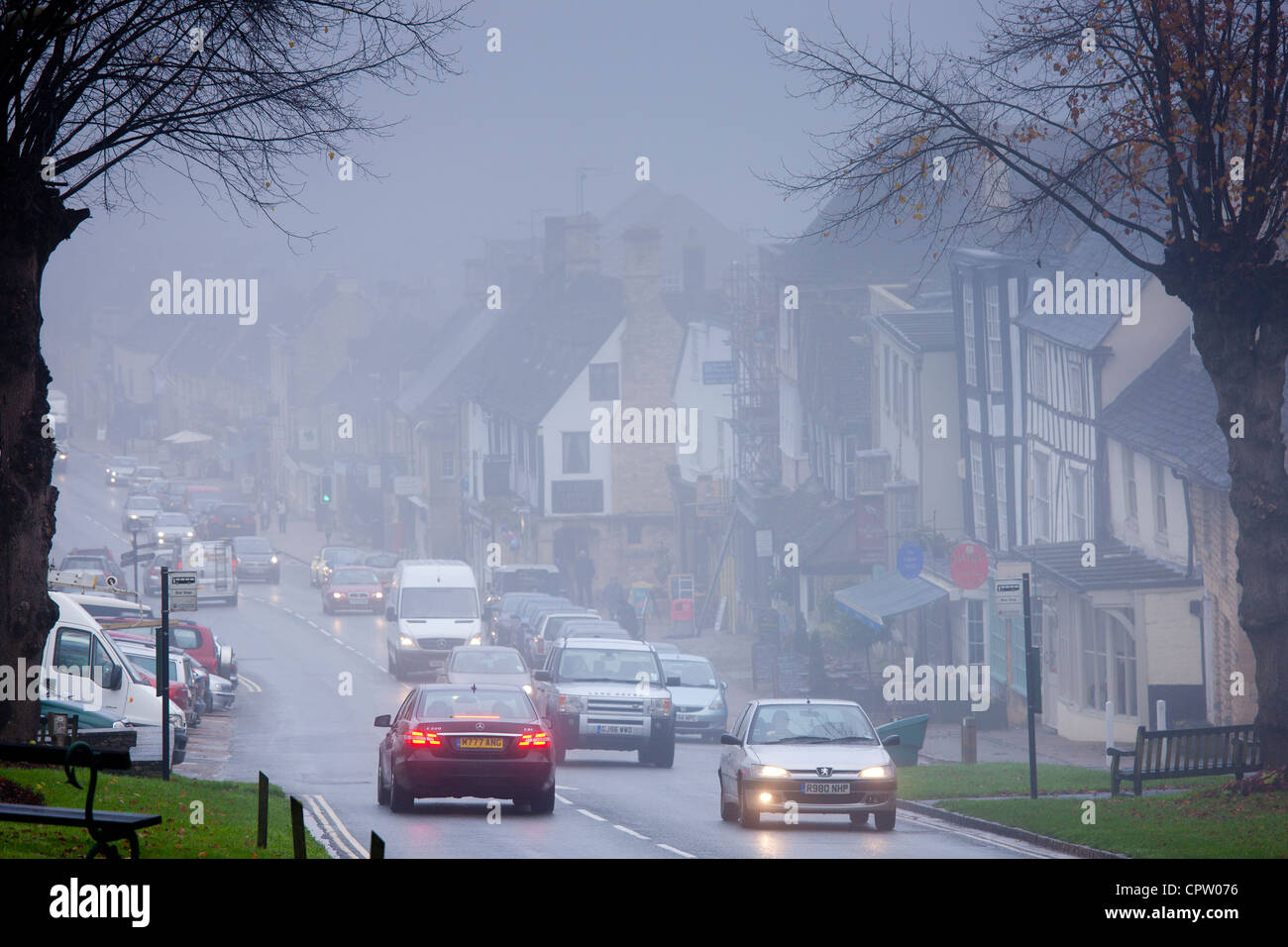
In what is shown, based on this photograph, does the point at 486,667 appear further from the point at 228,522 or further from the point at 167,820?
the point at 228,522

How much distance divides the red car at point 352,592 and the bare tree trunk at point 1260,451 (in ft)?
148

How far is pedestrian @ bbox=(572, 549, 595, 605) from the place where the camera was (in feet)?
214

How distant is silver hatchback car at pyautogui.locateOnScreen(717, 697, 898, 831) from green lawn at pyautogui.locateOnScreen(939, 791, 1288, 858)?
4.93ft

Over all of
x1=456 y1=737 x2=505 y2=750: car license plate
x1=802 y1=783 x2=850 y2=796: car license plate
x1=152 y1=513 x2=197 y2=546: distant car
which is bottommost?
x1=802 y1=783 x2=850 y2=796: car license plate

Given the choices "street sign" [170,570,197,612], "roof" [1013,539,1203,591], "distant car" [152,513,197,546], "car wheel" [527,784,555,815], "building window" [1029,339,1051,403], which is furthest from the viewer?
"distant car" [152,513,197,546]

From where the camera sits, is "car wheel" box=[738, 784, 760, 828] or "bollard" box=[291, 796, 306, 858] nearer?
"bollard" box=[291, 796, 306, 858]

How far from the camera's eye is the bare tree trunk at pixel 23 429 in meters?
17.0

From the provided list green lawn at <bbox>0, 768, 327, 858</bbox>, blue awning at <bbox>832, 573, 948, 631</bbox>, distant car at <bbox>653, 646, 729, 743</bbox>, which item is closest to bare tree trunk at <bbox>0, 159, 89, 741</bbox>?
green lawn at <bbox>0, 768, 327, 858</bbox>

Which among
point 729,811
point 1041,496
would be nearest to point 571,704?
point 729,811

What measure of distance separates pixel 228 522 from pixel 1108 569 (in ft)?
181

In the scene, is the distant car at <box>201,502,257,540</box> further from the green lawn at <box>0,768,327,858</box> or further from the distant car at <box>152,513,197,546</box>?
the green lawn at <box>0,768,327,858</box>

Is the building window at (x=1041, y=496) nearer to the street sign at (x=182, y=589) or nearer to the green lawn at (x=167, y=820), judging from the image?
the green lawn at (x=167, y=820)

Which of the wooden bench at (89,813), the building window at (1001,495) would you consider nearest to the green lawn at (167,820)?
the wooden bench at (89,813)
